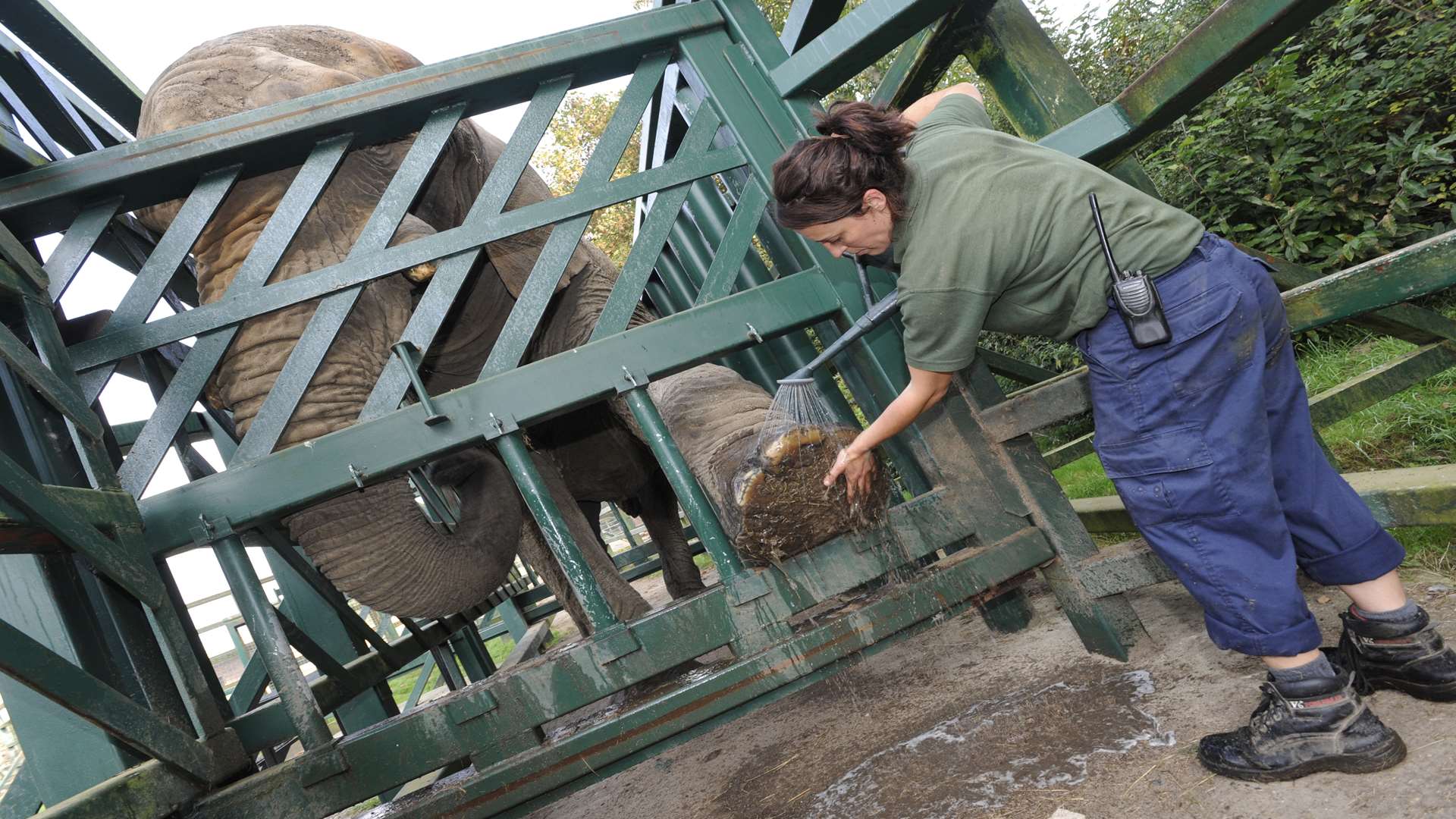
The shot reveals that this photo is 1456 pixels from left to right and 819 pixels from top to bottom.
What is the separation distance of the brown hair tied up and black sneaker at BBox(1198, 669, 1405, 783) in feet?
4.67

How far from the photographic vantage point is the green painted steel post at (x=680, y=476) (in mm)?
2650

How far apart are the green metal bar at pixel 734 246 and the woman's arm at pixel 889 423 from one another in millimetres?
907

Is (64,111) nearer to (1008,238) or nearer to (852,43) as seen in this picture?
(852,43)

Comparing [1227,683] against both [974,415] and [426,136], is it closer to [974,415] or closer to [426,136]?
[974,415]

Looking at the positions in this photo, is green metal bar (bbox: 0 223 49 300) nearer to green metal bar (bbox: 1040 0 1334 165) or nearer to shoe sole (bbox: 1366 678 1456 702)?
green metal bar (bbox: 1040 0 1334 165)

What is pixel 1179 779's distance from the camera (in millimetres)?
1906

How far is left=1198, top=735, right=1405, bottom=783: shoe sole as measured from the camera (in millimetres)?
1762

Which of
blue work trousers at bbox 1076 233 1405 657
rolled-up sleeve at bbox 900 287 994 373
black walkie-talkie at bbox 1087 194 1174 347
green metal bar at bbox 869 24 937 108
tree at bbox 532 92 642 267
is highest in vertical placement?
tree at bbox 532 92 642 267

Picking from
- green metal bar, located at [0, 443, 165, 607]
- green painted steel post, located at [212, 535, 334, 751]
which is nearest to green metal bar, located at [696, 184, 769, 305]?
green painted steel post, located at [212, 535, 334, 751]

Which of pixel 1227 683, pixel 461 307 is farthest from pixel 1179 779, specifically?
pixel 461 307

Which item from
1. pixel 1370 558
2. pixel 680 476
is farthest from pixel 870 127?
pixel 1370 558

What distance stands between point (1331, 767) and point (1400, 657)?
1.13 ft

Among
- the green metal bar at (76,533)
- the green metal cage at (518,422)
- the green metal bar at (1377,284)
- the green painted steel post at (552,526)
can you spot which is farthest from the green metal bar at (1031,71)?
the green metal bar at (76,533)

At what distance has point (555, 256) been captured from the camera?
9.21ft
